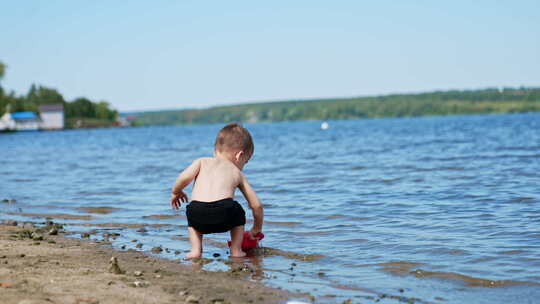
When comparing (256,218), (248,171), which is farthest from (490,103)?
(256,218)

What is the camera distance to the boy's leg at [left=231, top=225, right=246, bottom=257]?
230 inches

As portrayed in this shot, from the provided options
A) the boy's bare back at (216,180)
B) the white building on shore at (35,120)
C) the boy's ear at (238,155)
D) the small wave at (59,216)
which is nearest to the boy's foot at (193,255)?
the boy's bare back at (216,180)

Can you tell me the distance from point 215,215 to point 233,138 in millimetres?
730

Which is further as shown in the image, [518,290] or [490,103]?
[490,103]

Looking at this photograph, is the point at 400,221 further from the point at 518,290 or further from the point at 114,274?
the point at 114,274

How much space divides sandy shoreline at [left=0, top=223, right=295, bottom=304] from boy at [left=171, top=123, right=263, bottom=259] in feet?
1.44

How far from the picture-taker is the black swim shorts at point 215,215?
553cm

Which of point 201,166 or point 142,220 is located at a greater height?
point 201,166

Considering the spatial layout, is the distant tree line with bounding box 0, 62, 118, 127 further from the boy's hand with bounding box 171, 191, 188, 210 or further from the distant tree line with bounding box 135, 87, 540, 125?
the boy's hand with bounding box 171, 191, 188, 210

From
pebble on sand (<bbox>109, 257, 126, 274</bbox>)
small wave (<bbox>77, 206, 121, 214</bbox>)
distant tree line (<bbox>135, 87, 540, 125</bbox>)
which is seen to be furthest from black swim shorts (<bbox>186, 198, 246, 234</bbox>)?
distant tree line (<bbox>135, 87, 540, 125</bbox>)

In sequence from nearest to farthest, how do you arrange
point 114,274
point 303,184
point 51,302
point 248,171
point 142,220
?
1. point 51,302
2. point 114,274
3. point 142,220
4. point 303,184
5. point 248,171

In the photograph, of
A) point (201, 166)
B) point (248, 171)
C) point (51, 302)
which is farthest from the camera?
point (248, 171)

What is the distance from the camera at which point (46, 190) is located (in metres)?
13.4

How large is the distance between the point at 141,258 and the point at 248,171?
37.8 ft
